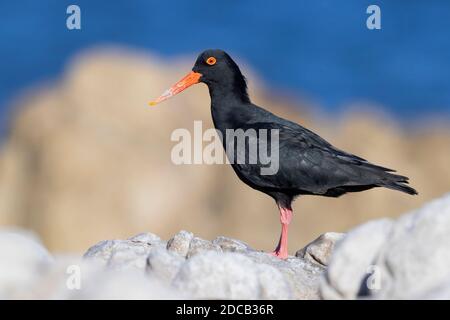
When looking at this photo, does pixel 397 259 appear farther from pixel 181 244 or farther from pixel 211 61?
pixel 211 61

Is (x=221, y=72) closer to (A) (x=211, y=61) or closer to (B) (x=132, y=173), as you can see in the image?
(A) (x=211, y=61)

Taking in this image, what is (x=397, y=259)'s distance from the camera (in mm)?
8961

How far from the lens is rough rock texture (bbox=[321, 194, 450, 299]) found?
29.0 feet

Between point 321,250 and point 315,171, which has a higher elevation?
point 315,171

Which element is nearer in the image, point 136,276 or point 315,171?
point 136,276

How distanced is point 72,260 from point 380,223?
2931 mm

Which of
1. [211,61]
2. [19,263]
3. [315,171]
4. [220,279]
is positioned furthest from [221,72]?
[19,263]

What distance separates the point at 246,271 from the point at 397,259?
1457 mm

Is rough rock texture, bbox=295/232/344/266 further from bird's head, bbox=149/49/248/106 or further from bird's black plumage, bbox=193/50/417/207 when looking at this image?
bird's head, bbox=149/49/248/106

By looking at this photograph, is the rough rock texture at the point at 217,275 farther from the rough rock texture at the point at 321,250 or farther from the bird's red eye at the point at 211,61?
the bird's red eye at the point at 211,61

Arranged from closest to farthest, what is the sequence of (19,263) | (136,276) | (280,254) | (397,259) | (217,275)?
(136,276), (397,259), (19,263), (217,275), (280,254)

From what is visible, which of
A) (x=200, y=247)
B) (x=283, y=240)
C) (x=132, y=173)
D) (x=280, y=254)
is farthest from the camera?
(x=132, y=173)
